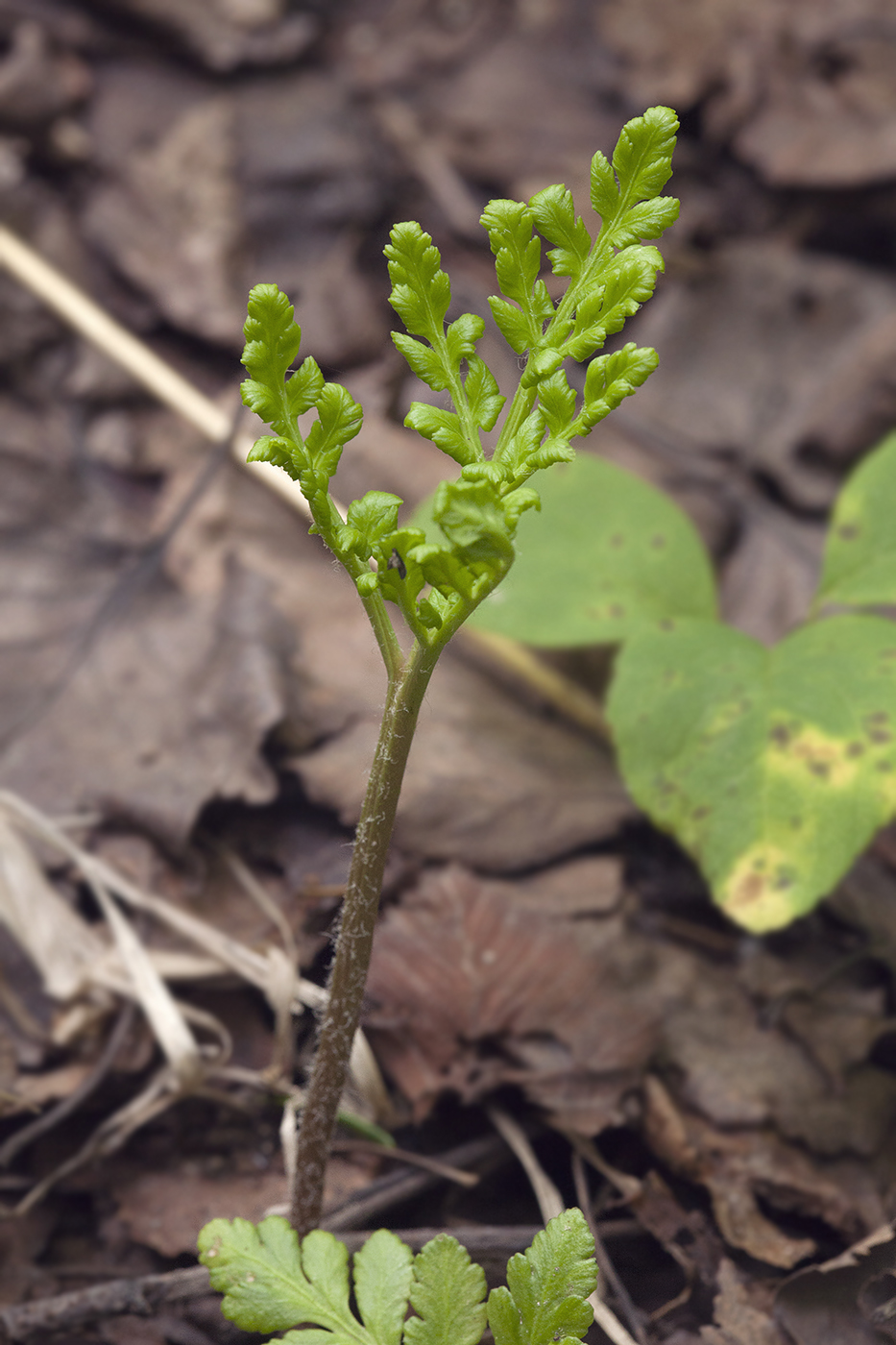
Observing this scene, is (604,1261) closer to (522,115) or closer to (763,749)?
(763,749)

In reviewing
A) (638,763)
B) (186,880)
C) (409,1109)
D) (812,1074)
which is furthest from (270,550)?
(812,1074)

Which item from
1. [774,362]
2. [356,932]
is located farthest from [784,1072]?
[774,362]

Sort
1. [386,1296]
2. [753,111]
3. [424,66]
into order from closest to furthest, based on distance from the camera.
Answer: [386,1296]
[753,111]
[424,66]

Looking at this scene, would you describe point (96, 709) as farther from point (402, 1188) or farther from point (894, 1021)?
point (894, 1021)

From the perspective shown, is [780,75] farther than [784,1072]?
Yes

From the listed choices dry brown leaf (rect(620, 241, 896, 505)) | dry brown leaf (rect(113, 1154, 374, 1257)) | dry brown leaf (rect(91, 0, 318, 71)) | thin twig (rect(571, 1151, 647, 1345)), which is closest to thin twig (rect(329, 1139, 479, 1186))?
dry brown leaf (rect(113, 1154, 374, 1257))

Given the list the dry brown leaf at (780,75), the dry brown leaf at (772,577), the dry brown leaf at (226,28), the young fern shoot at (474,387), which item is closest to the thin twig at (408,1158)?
the young fern shoot at (474,387)

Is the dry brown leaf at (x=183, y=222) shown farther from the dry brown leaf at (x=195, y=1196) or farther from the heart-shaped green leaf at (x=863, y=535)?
the dry brown leaf at (x=195, y=1196)
